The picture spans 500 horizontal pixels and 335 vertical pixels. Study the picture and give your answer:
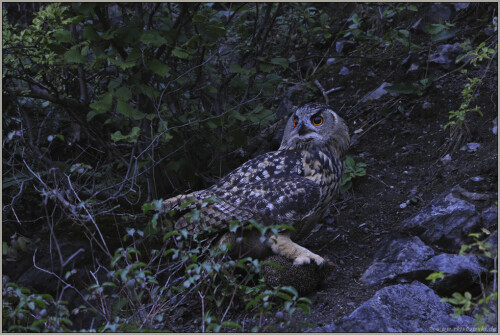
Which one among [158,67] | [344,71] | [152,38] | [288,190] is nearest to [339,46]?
[344,71]

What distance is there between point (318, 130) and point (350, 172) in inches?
39.9

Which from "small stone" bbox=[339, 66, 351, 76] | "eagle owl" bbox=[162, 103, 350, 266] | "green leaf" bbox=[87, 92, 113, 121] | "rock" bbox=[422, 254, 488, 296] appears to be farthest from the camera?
"small stone" bbox=[339, 66, 351, 76]

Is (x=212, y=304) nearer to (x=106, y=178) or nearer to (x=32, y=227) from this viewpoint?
(x=106, y=178)

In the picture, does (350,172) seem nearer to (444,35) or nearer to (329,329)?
(444,35)

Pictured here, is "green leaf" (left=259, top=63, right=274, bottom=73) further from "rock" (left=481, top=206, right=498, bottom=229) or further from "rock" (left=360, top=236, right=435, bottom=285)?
"rock" (left=481, top=206, right=498, bottom=229)

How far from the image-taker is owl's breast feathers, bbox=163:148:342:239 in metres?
3.99

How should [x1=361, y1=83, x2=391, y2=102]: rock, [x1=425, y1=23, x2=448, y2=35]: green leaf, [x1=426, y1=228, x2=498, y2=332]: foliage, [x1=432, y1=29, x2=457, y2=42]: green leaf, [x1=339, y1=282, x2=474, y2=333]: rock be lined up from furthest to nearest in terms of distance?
[x1=361, y1=83, x2=391, y2=102]: rock
[x1=432, y1=29, x2=457, y2=42]: green leaf
[x1=425, y1=23, x2=448, y2=35]: green leaf
[x1=339, y1=282, x2=474, y2=333]: rock
[x1=426, y1=228, x2=498, y2=332]: foliage

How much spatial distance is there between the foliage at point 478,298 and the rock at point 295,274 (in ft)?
2.51

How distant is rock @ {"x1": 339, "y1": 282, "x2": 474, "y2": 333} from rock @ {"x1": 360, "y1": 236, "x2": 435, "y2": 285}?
0.71 feet

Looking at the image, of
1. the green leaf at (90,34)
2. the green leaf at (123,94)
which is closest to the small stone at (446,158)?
the green leaf at (123,94)

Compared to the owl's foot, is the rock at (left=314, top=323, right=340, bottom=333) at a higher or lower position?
lower

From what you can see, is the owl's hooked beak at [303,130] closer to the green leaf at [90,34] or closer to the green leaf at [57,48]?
the green leaf at [90,34]

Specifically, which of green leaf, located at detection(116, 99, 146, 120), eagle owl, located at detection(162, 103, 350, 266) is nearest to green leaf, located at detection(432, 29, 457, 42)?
eagle owl, located at detection(162, 103, 350, 266)

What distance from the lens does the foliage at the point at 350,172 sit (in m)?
5.21
